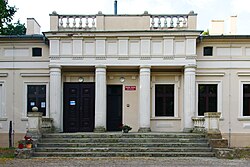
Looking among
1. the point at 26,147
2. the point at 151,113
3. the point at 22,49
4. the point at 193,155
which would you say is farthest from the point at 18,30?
the point at 193,155

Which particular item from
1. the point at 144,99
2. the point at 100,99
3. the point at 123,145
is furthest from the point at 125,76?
the point at 123,145

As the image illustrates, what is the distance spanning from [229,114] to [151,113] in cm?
424

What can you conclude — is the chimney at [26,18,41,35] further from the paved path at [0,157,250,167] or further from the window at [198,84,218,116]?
the window at [198,84,218,116]

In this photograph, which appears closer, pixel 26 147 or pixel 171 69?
pixel 26 147

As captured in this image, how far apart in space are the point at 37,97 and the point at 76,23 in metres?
4.65

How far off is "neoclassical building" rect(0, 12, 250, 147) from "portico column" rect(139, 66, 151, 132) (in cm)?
5

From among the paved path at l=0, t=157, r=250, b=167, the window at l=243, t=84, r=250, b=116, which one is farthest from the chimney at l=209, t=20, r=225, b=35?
the paved path at l=0, t=157, r=250, b=167

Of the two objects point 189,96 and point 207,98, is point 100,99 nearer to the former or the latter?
point 189,96

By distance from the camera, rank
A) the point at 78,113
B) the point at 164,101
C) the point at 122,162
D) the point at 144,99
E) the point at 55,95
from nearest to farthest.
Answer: the point at 122,162, the point at 55,95, the point at 144,99, the point at 78,113, the point at 164,101

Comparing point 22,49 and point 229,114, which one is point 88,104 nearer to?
point 22,49

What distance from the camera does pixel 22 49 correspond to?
2247 centimetres

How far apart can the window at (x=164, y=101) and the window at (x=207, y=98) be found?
5.03 feet

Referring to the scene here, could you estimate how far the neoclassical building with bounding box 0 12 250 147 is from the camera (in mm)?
21203

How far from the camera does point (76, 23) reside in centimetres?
2155
